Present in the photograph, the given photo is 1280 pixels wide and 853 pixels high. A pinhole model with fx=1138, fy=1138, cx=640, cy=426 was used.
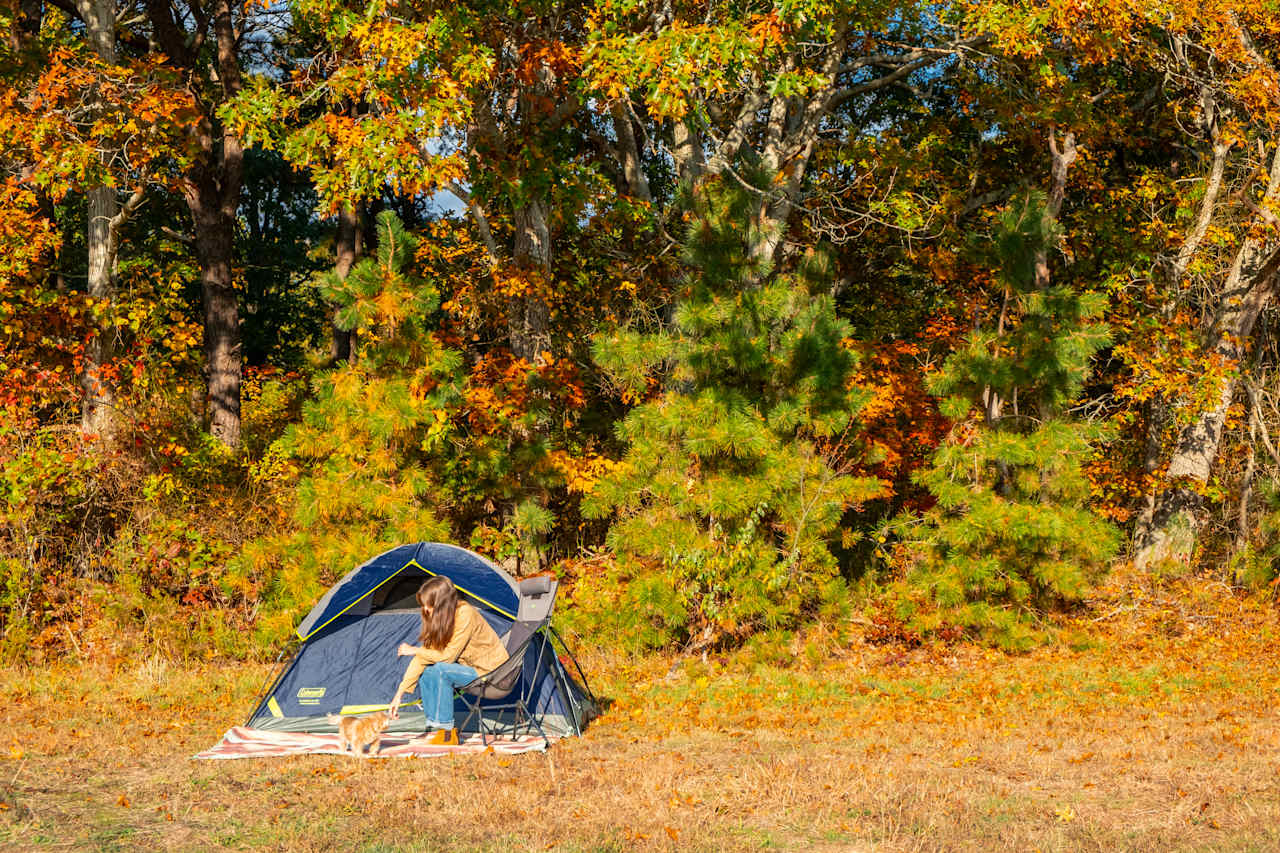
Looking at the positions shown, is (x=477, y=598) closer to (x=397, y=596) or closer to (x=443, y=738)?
(x=397, y=596)

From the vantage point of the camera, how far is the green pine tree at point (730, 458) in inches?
433

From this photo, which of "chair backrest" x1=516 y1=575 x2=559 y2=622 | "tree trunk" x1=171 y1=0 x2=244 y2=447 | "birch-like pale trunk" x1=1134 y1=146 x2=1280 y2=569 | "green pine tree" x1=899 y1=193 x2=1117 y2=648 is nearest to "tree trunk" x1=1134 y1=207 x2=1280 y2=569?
"birch-like pale trunk" x1=1134 y1=146 x2=1280 y2=569

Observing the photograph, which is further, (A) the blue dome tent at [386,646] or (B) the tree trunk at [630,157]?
(B) the tree trunk at [630,157]

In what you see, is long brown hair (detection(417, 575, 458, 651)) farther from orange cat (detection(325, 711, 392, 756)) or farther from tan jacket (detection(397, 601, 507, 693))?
orange cat (detection(325, 711, 392, 756))

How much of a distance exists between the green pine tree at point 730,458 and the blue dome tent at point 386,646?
2.23 metres

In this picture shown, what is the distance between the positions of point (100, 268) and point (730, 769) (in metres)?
10.0

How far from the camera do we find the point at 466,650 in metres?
8.03

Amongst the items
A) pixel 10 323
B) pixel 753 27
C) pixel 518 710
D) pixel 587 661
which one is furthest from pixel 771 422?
pixel 10 323

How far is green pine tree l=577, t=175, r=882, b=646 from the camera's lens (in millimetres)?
11000

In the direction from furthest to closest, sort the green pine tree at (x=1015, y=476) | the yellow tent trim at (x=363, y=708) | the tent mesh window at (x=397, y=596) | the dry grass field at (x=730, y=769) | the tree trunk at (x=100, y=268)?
the tree trunk at (x=100, y=268), the green pine tree at (x=1015, y=476), the tent mesh window at (x=397, y=596), the yellow tent trim at (x=363, y=708), the dry grass field at (x=730, y=769)

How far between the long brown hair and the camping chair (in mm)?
373

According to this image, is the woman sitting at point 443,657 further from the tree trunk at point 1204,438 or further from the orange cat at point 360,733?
the tree trunk at point 1204,438

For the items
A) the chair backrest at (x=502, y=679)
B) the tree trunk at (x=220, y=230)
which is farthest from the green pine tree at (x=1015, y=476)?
the tree trunk at (x=220, y=230)

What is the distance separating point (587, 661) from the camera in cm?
1100
